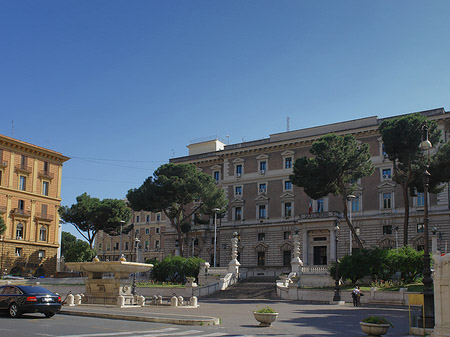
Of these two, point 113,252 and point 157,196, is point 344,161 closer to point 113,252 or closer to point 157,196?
point 157,196

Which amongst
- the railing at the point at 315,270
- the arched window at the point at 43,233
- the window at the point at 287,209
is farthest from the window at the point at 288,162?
the arched window at the point at 43,233

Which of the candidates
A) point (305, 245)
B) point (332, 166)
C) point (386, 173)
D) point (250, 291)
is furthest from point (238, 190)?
point (250, 291)

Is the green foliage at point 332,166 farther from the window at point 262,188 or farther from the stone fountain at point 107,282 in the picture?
the stone fountain at point 107,282

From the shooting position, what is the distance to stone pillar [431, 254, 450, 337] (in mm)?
13188

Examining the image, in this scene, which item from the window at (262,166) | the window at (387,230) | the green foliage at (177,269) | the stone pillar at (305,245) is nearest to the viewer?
the green foliage at (177,269)

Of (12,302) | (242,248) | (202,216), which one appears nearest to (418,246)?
(242,248)

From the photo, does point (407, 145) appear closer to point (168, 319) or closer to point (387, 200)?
point (387, 200)

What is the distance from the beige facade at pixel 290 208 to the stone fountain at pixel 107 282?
97.9ft

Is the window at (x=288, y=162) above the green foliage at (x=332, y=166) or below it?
above

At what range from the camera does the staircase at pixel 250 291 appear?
132 feet

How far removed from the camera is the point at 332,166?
148 ft

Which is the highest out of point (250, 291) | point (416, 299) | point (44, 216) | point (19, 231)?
point (44, 216)

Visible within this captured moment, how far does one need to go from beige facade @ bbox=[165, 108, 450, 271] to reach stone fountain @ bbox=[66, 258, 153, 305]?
97.9ft

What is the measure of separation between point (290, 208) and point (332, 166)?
1601 cm
